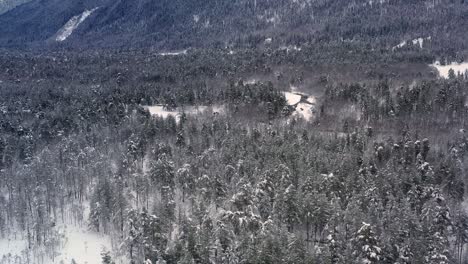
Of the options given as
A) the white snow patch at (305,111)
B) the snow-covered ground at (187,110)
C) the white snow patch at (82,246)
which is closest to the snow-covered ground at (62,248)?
the white snow patch at (82,246)

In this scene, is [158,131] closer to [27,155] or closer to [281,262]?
[27,155]

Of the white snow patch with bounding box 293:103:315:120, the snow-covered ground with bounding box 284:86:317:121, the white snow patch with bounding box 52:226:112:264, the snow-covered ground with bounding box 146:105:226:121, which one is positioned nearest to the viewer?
the white snow patch with bounding box 52:226:112:264

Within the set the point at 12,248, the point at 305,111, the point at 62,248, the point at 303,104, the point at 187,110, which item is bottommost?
the point at 12,248

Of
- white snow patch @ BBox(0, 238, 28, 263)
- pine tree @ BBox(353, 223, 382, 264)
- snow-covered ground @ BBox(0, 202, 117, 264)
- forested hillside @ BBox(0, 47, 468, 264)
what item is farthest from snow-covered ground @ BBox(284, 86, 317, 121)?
white snow patch @ BBox(0, 238, 28, 263)

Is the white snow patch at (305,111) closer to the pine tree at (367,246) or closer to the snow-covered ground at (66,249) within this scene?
the snow-covered ground at (66,249)

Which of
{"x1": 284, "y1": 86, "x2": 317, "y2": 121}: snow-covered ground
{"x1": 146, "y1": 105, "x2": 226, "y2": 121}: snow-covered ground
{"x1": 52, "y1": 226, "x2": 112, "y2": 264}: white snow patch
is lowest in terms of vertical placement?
{"x1": 52, "y1": 226, "x2": 112, "y2": 264}: white snow patch

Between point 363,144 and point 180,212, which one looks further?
point 363,144

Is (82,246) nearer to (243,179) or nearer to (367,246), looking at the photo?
(243,179)

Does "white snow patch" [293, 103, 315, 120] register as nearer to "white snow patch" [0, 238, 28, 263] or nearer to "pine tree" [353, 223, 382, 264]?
"pine tree" [353, 223, 382, 264]

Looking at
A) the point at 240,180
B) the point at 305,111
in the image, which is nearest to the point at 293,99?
the point at 305,111

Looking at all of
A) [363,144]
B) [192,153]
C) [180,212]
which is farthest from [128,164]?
[363,144]

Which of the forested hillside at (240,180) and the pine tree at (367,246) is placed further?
the forested hillside at (240,180)
